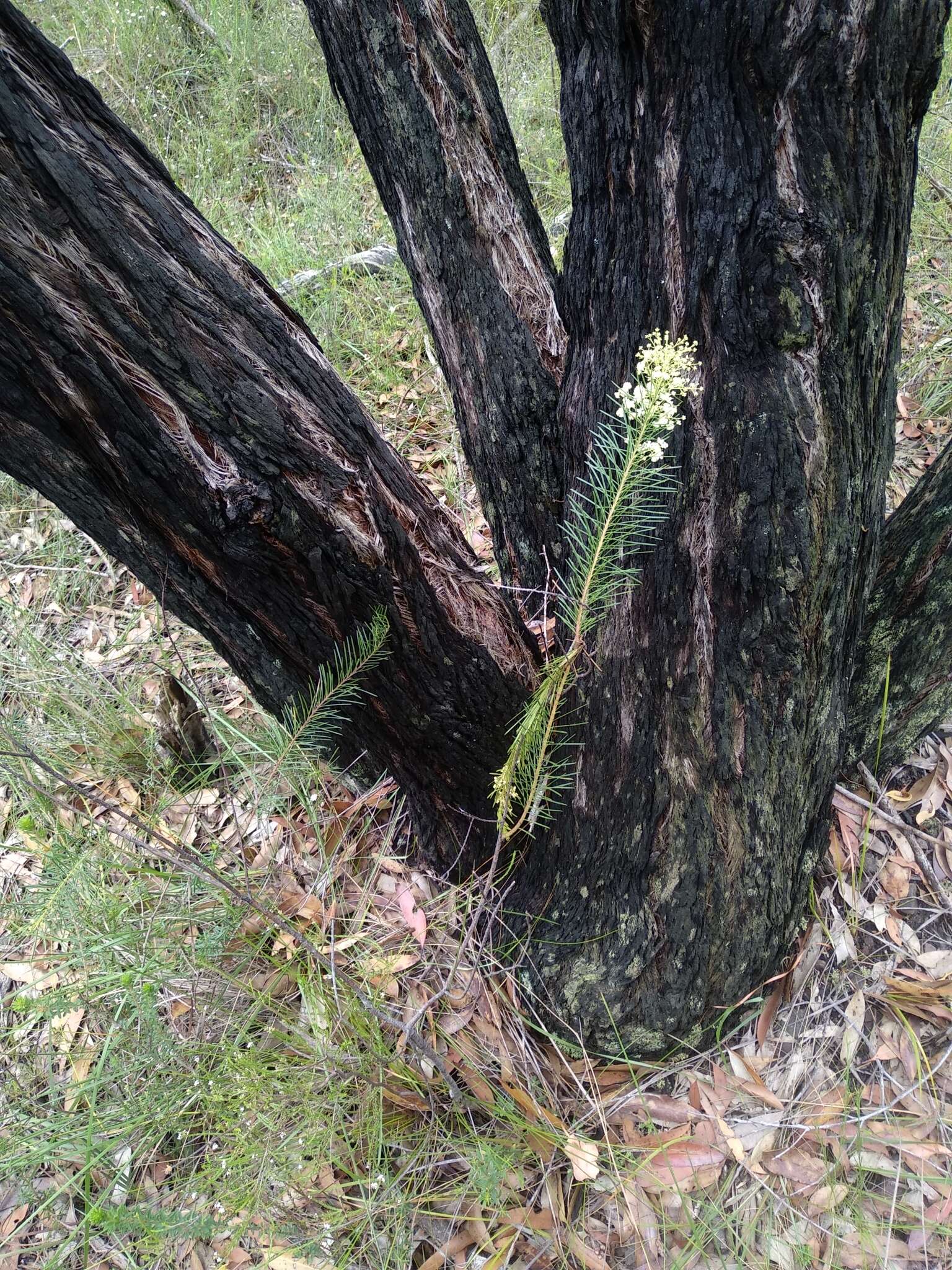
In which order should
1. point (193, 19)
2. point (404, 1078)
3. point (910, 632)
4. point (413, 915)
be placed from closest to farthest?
point (404, 1078) → point (910, 632) → point (413, 915) → point (193, 19)

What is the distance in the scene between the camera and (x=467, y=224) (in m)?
1.63

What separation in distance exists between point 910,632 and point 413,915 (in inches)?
A: 52.8

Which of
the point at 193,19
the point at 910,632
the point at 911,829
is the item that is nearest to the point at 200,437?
the point at 910,632

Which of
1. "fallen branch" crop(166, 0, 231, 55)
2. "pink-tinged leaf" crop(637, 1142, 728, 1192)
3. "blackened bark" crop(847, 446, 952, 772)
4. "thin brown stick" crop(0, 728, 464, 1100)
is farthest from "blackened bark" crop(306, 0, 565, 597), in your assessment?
"fallen branch" crop(166, 0, 231, 55)

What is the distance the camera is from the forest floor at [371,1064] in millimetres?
1562

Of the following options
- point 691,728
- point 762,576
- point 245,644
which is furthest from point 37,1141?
point 762,576

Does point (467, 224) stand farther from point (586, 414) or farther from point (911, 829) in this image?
point (911, 829)

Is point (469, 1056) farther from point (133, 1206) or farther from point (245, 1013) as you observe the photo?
point (133, 1206)

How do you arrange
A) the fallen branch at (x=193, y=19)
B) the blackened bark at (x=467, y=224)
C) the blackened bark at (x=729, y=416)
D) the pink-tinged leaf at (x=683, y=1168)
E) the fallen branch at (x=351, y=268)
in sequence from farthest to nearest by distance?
the fallen branch at (x=193, y=19) < the fallen branch at (x=351, y=268) < the pink-tinged leaf at (x=683, y=1168) < the blackened bark at (x=467, y=224) < the blackened bark at (x=729, y=416)

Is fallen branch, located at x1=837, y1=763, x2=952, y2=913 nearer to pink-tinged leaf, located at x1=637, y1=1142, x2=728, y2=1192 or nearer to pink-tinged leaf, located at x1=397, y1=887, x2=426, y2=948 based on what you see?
pink-tinged leaf, located at x1=637, y1=1142, x2=728, y2=1192

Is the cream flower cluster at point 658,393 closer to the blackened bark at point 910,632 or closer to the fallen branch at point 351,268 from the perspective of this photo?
the blackened bark at point 910,632

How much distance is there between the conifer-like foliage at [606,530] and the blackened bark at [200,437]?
0.44 feet

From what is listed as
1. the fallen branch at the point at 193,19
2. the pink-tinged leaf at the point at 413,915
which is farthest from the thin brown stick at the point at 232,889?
the fallen branch at the point at 193,19

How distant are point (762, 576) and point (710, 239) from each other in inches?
20.8
